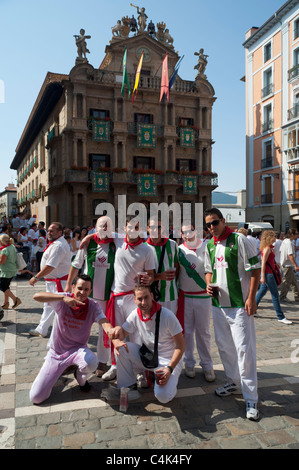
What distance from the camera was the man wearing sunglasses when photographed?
3.77m

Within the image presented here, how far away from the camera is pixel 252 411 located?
356 cm

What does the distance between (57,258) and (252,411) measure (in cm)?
361

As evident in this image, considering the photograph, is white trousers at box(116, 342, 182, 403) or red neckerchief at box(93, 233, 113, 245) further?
red neckerchief at box(93, 233, 113, 245)

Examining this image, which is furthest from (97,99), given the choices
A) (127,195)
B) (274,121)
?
(274,121)

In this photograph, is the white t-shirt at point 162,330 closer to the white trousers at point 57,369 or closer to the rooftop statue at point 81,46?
the white trousers at point 57,369

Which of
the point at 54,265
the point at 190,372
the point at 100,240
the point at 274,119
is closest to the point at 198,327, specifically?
the point at 190,372

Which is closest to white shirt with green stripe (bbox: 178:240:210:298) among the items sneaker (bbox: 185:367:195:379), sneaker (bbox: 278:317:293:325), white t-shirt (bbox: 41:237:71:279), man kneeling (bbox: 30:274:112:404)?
sneaker (bbox: 185:367:195:379)

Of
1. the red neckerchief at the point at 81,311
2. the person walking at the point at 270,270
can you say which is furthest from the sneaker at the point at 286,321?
the red neckerchief at the point at 81,311

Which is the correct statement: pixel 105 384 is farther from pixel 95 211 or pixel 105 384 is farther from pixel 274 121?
pixel 274 121

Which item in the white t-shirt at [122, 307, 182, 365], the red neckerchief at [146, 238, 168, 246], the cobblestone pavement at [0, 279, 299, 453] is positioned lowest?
the cobblestone pavement at [0, 279, 299, 453]

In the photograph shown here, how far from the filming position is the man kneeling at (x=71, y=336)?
4.03m

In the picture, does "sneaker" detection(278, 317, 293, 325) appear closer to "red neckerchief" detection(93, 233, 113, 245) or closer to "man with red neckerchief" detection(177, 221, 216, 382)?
"man with red neckerchief" detection(177, 221, 216, 382)
